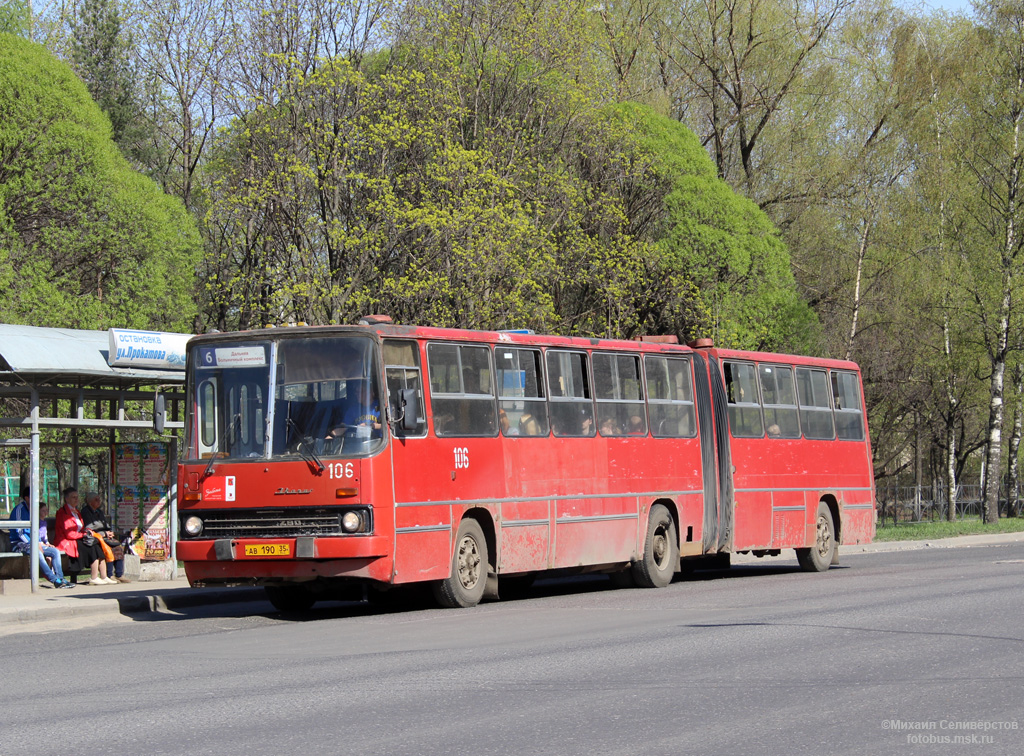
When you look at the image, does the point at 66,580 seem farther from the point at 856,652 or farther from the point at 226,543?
the point at 856,652

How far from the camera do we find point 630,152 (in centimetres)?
3931

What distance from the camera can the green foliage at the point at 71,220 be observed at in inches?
1353

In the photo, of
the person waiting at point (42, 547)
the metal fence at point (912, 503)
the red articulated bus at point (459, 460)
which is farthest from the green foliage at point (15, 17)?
the metal fence at point (912, 503)

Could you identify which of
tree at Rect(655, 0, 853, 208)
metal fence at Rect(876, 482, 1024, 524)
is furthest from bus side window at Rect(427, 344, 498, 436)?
metal fence at Rect(876, 482, 1024, 524)

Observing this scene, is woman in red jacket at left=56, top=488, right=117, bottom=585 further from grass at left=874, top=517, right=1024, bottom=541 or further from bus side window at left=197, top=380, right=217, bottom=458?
grass at left=874, top=517, right=1024, bottom=541

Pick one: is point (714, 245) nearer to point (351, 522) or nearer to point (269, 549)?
point (351, 522)

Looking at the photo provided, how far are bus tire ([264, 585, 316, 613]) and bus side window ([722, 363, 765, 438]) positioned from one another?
778 cm

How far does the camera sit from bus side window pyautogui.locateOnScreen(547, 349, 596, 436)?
18500 mm

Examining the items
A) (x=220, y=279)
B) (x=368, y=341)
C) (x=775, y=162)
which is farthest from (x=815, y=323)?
(x=368, y=341)

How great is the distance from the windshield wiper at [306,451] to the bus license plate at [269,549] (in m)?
0.93

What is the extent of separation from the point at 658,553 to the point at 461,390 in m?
5.15

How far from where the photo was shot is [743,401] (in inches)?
877

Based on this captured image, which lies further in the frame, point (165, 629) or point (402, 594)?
point (402, 594)

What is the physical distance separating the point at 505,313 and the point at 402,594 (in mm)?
15673
